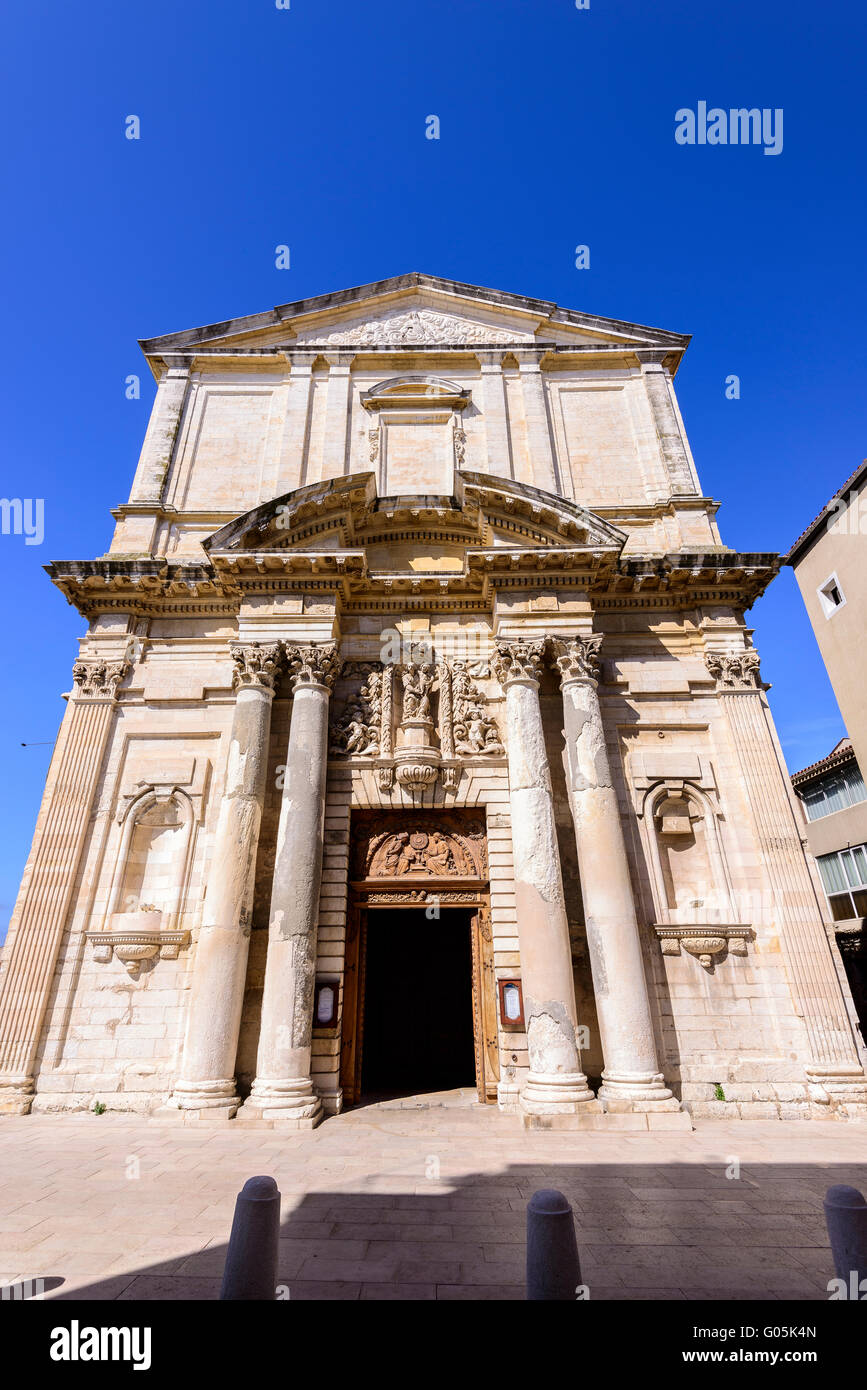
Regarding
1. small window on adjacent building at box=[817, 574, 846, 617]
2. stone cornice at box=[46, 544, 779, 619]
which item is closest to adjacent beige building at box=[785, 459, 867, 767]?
small window on adjacent building at box=[817, 574, 846, 617]

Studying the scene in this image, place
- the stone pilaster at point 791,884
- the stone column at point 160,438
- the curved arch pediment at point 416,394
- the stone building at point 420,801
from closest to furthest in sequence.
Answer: the stone pilaster at point 791,884, the stone building at point 420,801, the stone column at point 160,438, the curved arch pediment at point 416,394

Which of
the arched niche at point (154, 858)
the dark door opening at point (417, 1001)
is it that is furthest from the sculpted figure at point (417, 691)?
the dark door opening at point (417, 1001)

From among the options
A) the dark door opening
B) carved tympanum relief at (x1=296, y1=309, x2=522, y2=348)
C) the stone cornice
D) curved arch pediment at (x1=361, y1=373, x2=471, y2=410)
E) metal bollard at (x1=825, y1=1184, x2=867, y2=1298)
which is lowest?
metal bollard at (x1=825, y1=1184, x2=867, y2=1298)

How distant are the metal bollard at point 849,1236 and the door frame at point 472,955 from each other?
306 inches

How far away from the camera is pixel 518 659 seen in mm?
12047

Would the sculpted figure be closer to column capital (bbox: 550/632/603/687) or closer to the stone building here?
the stone building

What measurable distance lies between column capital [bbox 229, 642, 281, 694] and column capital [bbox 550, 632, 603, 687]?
203 inches

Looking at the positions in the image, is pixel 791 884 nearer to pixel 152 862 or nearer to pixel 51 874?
pixel 152 862

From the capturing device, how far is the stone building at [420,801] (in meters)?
10.2

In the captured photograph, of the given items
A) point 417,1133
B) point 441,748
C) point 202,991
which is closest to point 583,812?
point 441,748

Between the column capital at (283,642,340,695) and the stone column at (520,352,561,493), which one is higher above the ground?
the stone column at (520,352,561,493)

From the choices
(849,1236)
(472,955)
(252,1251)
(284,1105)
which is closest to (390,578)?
(472,955)

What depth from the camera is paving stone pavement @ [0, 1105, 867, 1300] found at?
4.50 m

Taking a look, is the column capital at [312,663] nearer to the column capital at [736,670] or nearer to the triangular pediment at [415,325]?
the column capital at [736,670]
